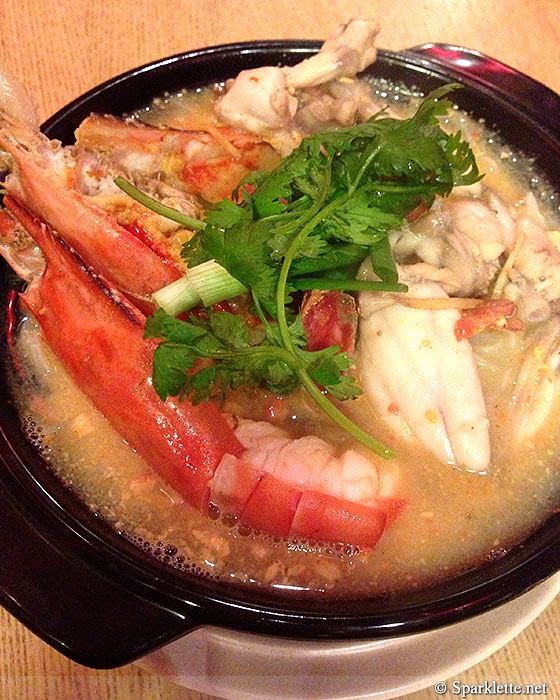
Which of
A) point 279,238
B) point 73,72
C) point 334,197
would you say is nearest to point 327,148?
point 334,197

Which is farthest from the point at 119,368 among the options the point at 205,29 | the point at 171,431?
the point at 205,29

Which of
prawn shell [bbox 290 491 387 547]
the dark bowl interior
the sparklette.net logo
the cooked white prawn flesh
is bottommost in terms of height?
the sparklette.net logo

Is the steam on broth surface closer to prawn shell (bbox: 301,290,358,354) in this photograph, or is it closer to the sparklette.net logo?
prawn shell (bbox: 301,290,358,354)

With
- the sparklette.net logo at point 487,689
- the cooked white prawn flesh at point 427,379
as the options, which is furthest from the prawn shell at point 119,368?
the sparklette.net logo at point 487,689

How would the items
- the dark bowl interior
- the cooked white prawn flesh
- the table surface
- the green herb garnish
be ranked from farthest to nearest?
the table surface
the cooked white prawn flesh
the green herb garnish
the dark bowl interior

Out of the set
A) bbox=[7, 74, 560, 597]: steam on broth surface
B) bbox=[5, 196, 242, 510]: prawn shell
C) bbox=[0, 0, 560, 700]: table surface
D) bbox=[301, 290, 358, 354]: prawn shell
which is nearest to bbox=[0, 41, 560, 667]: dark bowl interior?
bbox=[7, 74, 560, 597]: steam on broth surface

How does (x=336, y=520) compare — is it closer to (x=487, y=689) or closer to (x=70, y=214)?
(x=487, y=689)
